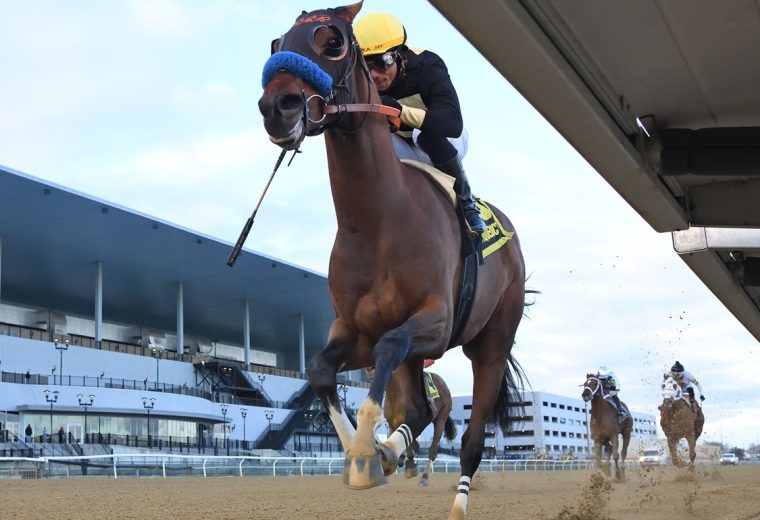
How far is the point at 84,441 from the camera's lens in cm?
3478

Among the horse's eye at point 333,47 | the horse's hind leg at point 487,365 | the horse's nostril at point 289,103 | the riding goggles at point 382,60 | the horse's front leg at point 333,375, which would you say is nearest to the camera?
the horse's nostril at point 289,103

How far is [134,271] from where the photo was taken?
144 ft

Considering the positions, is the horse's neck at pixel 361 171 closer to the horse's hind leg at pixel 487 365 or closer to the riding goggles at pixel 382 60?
the riding goggles at pixel 382 60

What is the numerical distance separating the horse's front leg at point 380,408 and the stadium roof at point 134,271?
3087 centimetres

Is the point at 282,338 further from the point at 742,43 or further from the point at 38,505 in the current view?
the point at 742,43

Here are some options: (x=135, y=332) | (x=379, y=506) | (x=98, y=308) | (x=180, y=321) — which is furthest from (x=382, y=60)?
(x=135, y=332)

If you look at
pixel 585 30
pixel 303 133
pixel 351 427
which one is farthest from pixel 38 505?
pixel 585 30

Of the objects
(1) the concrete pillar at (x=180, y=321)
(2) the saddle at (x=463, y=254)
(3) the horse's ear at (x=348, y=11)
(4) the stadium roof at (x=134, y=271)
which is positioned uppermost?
(4) the stadium roof at (x=134, y=271)

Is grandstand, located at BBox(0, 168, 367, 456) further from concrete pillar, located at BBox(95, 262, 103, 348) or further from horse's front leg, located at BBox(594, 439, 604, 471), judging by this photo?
horse's front leg, located at BBox(594, 439, 604, 471)

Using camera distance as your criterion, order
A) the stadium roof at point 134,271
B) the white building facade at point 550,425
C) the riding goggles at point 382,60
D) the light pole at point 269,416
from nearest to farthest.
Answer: the riding goggles at point 382,60
the stadium roof at point 134,271
the light pole at point 269,416
the white building facade at point 550,425

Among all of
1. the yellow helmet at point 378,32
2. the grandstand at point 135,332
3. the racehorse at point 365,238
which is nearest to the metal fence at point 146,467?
the grandstand at point 135,332

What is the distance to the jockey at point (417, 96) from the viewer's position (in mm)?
4141

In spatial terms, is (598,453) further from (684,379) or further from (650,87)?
(650,87)

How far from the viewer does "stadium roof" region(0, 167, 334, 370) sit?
35.1m
